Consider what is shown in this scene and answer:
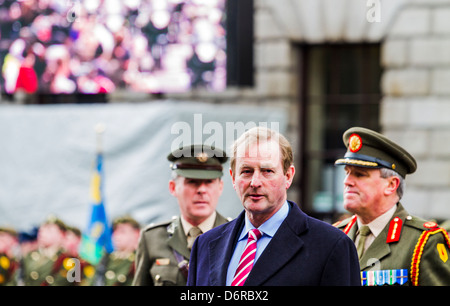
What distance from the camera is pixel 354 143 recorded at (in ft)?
13.7

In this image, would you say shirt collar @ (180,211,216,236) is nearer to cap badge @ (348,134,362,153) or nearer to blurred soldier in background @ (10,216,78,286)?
cap badge @ (348,134,362,153)

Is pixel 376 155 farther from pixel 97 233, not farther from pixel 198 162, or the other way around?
pixel 97 233

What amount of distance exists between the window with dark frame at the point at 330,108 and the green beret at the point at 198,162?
5.38 m

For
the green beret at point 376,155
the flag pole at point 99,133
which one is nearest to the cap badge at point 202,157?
the green beret at point 376,155

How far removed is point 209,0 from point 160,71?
3.72 ft

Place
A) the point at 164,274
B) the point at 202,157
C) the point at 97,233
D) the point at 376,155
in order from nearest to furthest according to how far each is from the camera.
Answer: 1. the point at 376,155
2. the point at 164,274
3. the point at 202,157
4. the point at 97,233

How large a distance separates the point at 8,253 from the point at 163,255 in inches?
159

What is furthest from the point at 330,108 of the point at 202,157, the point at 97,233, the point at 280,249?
the point at 280,249

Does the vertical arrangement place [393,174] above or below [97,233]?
above

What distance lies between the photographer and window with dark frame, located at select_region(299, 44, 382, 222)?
9.98 metres

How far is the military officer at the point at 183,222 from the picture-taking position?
452 cm

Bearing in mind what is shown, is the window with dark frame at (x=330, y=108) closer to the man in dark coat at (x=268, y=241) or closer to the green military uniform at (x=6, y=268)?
the green military uniform at (x=6, y=268)

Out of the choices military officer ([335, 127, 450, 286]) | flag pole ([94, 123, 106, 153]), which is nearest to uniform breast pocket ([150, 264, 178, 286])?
military officer ([335, 127, 450, 286])

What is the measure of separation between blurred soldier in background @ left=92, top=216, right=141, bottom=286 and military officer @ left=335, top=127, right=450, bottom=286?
3.45 meters
